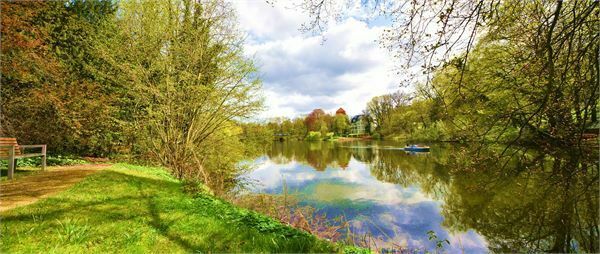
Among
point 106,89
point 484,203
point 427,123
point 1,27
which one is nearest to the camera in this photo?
point 1,27

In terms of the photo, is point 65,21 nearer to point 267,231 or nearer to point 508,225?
point 267,231

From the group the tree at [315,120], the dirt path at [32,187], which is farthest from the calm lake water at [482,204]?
the tree at [315,120]

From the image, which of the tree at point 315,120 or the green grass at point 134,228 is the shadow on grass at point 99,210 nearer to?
the green grass at point 134,228

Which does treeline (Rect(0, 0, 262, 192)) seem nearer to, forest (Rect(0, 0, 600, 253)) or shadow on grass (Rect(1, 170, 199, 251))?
forest (Rect(0, 0, 600, 253))

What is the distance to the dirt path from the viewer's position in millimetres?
4891

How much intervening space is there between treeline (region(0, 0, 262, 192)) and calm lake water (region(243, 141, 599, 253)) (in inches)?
186

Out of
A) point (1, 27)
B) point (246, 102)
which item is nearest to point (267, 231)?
point (246, 102)

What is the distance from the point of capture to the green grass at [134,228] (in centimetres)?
347

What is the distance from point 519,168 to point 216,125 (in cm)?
1050

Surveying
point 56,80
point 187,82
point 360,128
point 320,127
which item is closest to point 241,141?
point 187,82

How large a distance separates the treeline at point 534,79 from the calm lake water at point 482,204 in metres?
0.51

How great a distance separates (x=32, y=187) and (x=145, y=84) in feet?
17.2

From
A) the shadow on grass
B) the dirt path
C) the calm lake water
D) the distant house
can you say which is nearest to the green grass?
the shadow on grass

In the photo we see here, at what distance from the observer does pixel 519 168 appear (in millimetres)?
4648
